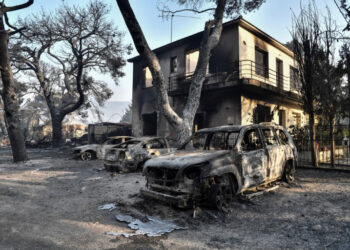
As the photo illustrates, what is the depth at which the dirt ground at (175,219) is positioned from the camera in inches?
133

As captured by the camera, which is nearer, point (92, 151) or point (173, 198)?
point (173, 198)

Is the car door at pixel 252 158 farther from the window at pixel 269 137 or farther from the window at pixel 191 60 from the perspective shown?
the window at pixel 191 60

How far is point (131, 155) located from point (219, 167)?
5226 mm

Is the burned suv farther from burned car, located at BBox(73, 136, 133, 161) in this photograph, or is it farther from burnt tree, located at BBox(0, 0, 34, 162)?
burnt tree, located at BBox(0, 0, 34, 162)

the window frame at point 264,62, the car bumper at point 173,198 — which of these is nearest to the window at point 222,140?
the car bumper at point 173,198

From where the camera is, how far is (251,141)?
579 cm

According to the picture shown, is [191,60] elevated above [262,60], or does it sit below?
above

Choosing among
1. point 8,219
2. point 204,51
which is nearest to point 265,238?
point 8,219

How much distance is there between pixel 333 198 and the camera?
5.70 meters

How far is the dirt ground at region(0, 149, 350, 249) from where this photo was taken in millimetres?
3377

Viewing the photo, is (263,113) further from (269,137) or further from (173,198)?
(173,198)

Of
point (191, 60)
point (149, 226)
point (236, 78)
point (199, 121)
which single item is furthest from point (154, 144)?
point (191, 60)

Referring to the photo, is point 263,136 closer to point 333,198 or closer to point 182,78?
point 333,198

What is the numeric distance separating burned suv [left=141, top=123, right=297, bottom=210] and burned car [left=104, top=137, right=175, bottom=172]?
10.5 ft
